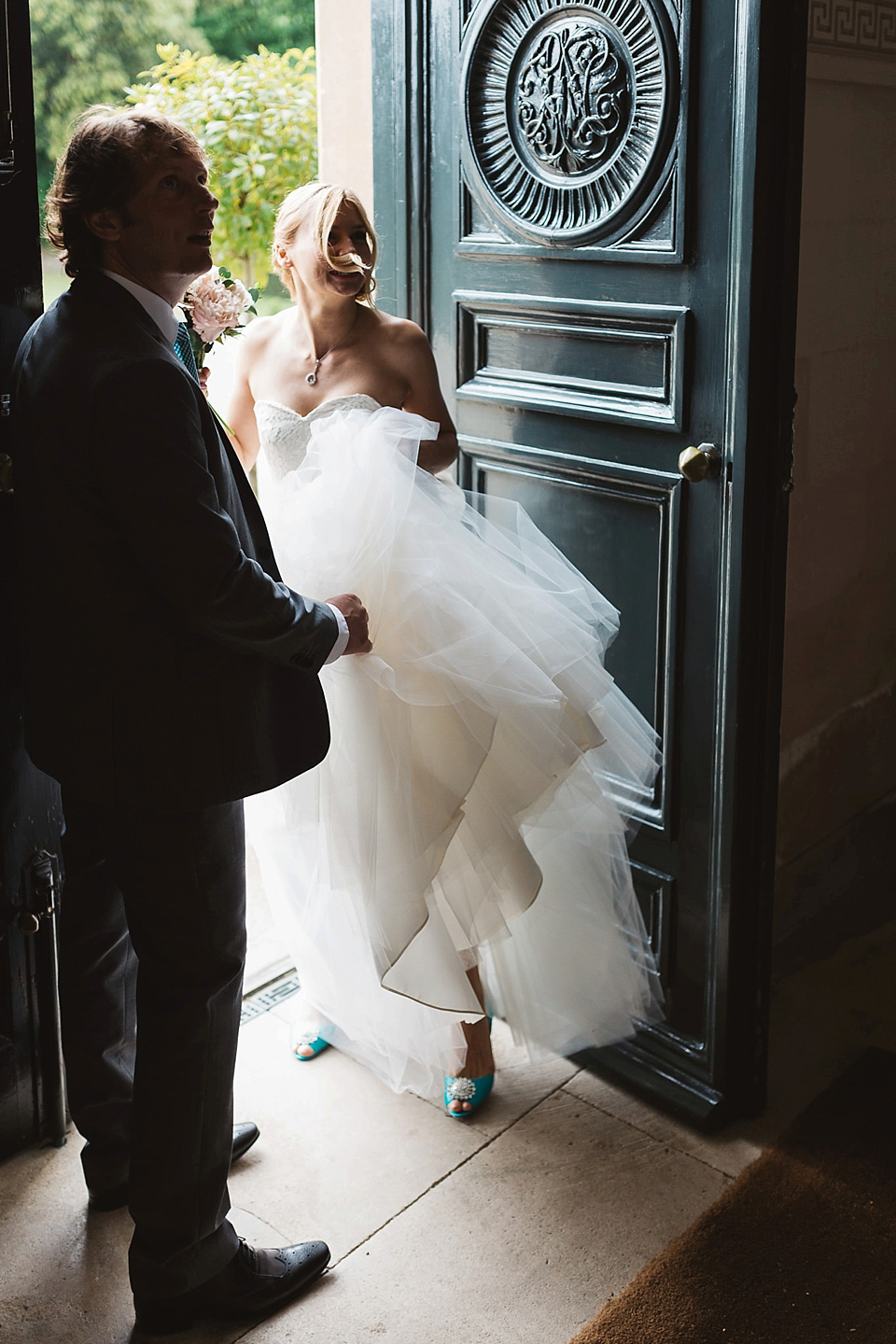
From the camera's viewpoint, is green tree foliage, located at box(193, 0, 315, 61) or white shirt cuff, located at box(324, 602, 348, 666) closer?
white shirt cuff, located at box(324, 602, 348, 666)

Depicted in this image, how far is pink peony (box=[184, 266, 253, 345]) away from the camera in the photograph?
2.14 m

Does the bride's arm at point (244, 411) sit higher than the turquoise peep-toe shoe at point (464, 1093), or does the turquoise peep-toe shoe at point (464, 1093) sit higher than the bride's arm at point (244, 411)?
the bride's arm at point (244, 411)

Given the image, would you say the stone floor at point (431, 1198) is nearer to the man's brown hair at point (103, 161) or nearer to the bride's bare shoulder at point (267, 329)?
the bride's bare shoulder at point (267, 329)

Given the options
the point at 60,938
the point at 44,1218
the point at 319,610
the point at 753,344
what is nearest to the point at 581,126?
the point at 753,344

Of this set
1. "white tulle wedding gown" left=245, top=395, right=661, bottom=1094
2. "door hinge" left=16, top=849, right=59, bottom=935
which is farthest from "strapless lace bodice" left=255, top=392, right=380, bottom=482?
"door hinge" left=16, top=849, right=59, bottom=935

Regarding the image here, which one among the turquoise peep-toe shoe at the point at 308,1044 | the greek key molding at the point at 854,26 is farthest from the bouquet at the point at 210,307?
the turquoise peep-toe shoe at the point at 308,1044

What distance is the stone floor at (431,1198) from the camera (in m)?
1.97

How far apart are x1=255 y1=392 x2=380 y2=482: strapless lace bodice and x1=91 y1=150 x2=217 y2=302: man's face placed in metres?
0.55

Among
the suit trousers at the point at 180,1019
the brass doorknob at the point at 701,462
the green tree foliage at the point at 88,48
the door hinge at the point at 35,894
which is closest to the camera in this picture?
the suit trousers at the point at 180,1019

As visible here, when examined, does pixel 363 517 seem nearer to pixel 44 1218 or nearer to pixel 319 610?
pixel 319 610

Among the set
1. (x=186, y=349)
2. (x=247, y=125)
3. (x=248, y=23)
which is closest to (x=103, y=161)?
(x=186, y=349)

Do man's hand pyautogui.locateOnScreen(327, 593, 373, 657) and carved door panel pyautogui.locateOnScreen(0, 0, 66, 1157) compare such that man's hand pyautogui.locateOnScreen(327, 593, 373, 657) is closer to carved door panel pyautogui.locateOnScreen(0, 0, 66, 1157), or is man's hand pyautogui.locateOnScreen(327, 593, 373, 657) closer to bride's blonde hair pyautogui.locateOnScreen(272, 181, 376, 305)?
carved door panel pyautogui.locateOnScreen(0, 0, 66, 1157)

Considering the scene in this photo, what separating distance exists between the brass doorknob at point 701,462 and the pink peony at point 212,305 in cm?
83

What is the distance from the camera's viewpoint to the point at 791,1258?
6.74 ft
